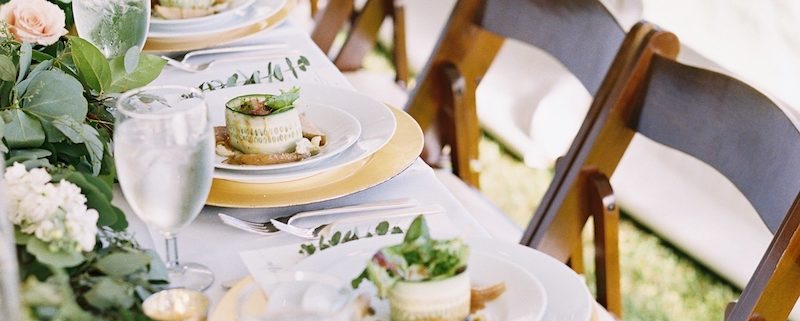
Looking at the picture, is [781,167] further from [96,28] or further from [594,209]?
[96,28]

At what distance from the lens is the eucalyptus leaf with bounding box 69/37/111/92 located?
1.17 m

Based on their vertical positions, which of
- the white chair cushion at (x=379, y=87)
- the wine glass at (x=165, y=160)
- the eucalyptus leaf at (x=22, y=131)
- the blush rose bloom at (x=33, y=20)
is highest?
the wine glass at (x=165, y=160)

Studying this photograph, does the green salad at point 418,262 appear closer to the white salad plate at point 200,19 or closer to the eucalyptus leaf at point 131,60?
the eucalyptus leaf at point 131,60

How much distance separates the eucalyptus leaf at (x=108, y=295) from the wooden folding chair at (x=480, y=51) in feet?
2.87

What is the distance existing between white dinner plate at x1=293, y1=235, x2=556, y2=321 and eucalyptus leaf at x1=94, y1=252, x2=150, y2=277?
128mm

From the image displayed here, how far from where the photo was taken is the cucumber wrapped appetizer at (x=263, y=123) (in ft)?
4.06

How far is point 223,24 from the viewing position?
5.90 ft

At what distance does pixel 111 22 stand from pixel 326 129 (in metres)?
0.29

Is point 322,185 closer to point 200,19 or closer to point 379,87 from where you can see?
point 200,19

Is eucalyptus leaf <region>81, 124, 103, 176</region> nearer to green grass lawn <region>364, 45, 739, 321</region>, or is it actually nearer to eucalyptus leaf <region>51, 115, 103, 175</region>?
eucalyptus leaf <region>51, 115, 103, 175</region>

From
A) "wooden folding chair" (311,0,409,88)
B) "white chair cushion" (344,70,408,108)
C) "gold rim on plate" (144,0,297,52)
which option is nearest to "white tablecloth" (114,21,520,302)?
"gold rim on plate" (144,0,297,52)

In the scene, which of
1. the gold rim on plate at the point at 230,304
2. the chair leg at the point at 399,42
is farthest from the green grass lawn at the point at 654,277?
the gold rim on plate at the point at 230,304

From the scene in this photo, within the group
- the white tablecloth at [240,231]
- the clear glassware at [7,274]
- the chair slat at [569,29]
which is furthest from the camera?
the chair slat at [569,29]

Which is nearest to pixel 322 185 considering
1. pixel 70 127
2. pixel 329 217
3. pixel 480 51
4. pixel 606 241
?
pixel 329 217
